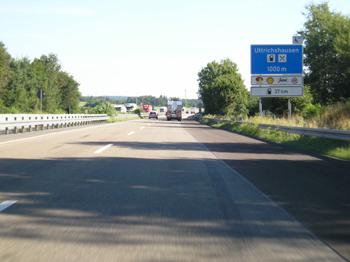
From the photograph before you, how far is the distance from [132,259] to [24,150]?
8.58 m

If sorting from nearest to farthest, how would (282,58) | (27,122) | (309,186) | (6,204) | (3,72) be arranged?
1. (6,204)
2. (309,186)
3. (27,122)
4. (282,58)
5. (3,72)

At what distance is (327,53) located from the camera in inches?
1088

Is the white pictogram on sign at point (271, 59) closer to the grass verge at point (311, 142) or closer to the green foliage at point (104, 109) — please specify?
the grass verge at point (311, 142)

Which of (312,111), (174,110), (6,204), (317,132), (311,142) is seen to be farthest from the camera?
(174,110)

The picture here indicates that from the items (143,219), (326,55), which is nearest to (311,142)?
(143,219)

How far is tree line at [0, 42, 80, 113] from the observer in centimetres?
5731

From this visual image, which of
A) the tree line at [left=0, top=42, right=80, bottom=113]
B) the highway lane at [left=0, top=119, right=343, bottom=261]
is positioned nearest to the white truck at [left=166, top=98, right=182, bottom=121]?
the tree line at [left=0, top=42, right=80, bottom=113]

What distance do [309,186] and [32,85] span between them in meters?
70.6

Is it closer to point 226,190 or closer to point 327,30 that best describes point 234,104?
point 327,30

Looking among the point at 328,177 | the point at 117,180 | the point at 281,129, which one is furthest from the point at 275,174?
the point at 281,129

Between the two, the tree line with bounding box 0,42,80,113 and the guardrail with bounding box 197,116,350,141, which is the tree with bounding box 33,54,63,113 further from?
the guardrail with bounding box 197,116,350,141

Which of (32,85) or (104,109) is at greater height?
(32,85)

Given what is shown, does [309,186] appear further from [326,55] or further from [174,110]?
[174,110]

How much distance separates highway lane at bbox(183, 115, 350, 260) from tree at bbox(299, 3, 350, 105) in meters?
18.1
